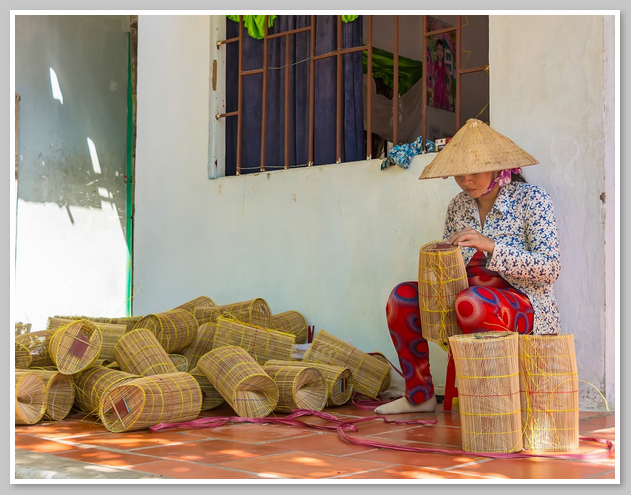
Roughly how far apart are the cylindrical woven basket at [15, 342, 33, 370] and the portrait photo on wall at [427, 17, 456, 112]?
3532 millimetres

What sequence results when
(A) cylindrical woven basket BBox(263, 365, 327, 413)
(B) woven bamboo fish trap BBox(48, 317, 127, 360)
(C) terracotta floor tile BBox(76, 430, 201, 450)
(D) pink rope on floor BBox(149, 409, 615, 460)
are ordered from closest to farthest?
1. (D) pink rope on floor BBox(149, 409, 615, 460)
2. (C) terracotta floor tile BBox(76, 430, 201, 450)
3. (A) cylindrical woven basket BBox(263, 365, 327, 413)
4. (B) woven bamboo fish trap BBox(48, 317, 127, 360)

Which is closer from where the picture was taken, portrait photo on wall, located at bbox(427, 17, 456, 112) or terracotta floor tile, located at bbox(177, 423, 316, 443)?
terracotta floor tile, located at bbox(177, 423, 316, 443)

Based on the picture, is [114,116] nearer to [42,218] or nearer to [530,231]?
[42,218]

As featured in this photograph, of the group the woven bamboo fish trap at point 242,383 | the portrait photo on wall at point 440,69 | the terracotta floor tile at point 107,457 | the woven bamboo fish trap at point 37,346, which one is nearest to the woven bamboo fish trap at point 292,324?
the woven bamboo fish trap at point 242,383

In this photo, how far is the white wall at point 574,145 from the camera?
381 cm

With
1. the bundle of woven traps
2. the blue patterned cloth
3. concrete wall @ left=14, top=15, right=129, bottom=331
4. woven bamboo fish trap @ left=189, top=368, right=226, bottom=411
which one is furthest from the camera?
concrete wall @ left=14, top=15, right=129, bottom=331

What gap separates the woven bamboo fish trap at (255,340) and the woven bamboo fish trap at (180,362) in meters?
0.19

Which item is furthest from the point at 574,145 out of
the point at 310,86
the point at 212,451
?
the point at 212,451

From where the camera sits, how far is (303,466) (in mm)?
2684

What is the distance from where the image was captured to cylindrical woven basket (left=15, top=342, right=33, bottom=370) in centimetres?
387

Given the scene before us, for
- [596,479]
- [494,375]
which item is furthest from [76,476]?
[596,479]

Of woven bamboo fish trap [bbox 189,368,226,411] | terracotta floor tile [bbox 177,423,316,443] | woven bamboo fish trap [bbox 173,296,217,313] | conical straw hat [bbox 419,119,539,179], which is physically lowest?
terracotta floor tile [bbox 177,423,316,443]

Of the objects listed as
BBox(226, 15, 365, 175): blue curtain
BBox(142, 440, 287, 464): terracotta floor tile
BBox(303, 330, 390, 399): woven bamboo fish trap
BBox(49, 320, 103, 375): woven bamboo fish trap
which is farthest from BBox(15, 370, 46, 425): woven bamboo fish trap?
BBox(226, 15, 365, 175): blue curtain

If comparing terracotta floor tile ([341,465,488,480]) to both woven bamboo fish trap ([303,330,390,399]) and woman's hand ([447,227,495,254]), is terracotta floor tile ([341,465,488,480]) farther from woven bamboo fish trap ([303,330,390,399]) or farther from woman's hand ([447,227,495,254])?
woven bamboo fish trap ([303,330,390,399])
